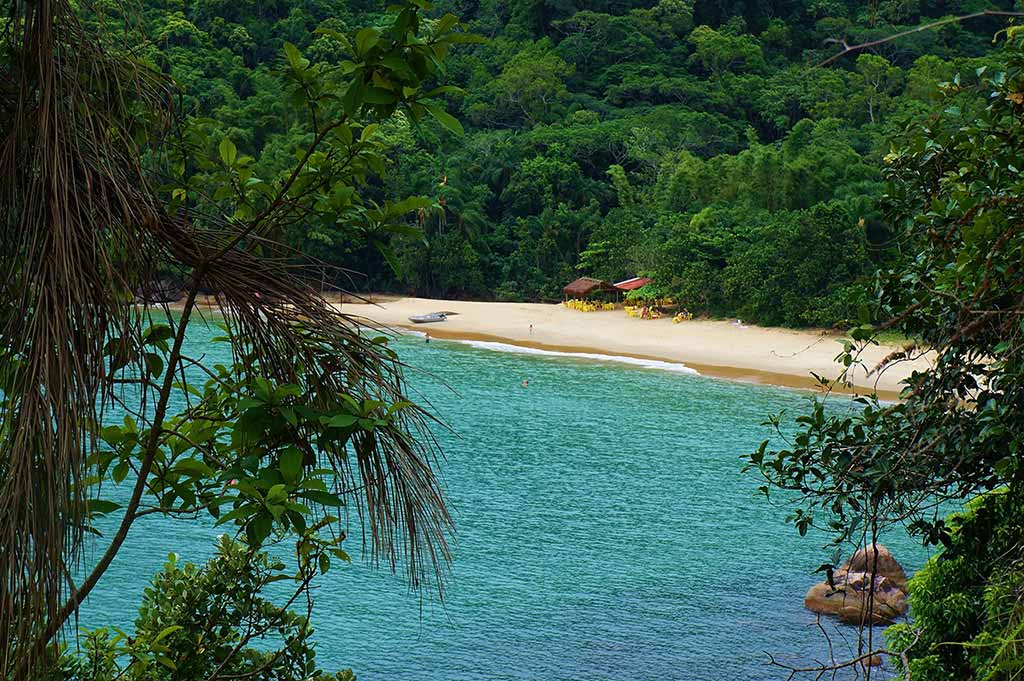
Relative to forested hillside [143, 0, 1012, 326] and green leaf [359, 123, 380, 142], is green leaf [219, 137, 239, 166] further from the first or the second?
forested hillside [143, 0, 1012, 326]

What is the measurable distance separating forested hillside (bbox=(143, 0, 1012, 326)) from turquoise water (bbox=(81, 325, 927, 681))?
7.98 m

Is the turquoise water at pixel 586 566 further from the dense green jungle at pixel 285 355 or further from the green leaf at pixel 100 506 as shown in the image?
the green leaf at pixel 100 506

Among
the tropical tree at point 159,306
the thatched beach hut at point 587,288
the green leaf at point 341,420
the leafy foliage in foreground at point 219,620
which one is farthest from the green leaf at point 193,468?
the thatched beach hut at point 587,288

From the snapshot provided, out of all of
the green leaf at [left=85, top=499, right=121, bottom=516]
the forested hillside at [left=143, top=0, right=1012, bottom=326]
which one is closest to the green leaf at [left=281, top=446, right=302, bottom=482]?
the green leaf at [left=85, top=499, right=121, bottom=516]

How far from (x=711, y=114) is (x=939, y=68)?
7806 millimetres

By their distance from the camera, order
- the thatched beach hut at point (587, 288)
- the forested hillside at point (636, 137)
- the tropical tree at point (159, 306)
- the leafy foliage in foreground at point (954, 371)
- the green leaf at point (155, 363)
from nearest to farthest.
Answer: the tropical tree at point (159, 306) < the green leaf at point (155, 363) < the leafy foliage in foreground at point (954, 371) < the forested hillside at point (636, 137) < the thatched beach hut at point (587, 288)

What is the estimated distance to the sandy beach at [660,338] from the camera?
22094 millimetres

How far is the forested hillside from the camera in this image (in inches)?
1077

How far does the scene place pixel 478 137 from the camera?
36844 millimetres

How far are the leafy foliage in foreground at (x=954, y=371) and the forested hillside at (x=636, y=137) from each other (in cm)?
2067

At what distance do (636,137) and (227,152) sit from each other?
34720 millimetres

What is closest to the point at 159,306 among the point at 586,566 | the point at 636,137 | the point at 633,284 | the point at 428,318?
the point at 586,566

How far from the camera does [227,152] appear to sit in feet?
6.05

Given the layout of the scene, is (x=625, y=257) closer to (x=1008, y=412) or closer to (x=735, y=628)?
(x=735, y=628)
